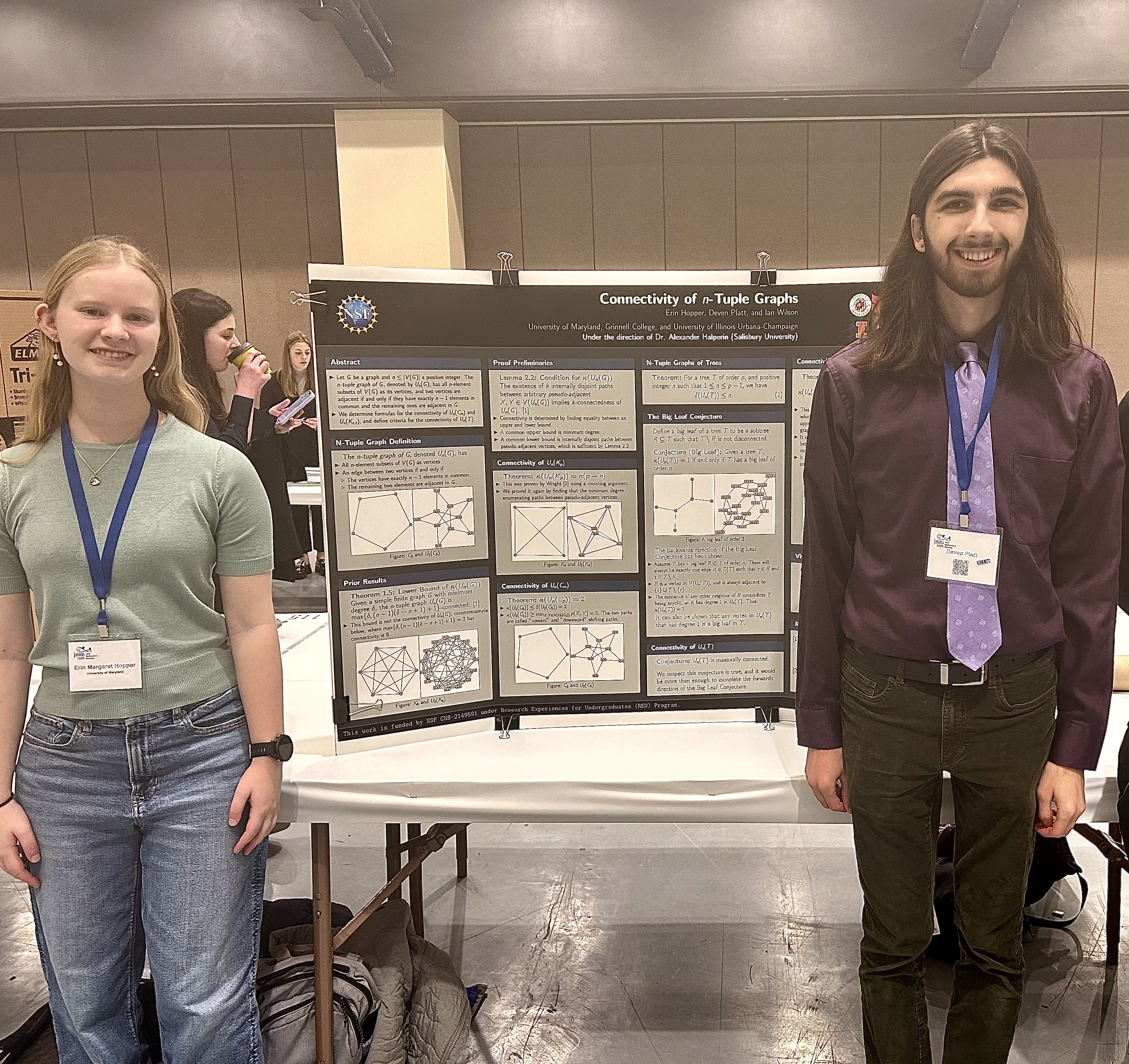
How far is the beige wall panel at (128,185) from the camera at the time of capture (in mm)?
6102

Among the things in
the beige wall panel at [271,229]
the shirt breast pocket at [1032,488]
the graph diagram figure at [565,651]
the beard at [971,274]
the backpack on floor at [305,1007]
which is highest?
the beige wall panel at [271,229]

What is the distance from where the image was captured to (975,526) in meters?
1.35

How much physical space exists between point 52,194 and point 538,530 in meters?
5.99

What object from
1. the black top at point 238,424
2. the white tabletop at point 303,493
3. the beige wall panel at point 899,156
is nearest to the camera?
the black top at point 238,424

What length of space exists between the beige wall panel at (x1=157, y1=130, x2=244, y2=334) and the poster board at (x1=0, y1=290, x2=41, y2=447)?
143cm

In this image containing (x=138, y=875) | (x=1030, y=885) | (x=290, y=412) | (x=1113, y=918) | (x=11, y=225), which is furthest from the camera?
(x=11, y=225)

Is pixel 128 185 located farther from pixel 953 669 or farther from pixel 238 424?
pixel 953 669

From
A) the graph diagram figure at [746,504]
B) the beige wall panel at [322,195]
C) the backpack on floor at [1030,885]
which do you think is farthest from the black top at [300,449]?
the backpack on floor at [1030,885]

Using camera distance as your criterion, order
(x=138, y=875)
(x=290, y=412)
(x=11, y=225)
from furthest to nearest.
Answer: (x=11, y=225)
(x=290, y=412)
(x=138, y=875)

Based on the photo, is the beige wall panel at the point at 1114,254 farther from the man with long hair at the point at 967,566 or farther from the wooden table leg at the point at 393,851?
the wooden table leg at the point at 393,851

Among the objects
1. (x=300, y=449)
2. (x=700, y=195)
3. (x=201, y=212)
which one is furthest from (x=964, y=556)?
(x=201, y=212)

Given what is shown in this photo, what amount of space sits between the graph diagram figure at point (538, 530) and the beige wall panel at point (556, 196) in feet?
14.5

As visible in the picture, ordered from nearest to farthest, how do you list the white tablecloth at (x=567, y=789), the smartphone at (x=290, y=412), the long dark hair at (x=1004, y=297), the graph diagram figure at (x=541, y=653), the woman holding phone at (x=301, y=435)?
the long dark hair at (x=1004, y=297) → the white tablecloth at (x=567, y=789) → the graph diagram figure at (x=541, y=653) → the smartphone at (x=290, y=412) → the woman holding phone at (x=301, y=435)

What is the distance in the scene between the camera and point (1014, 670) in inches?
53.7
